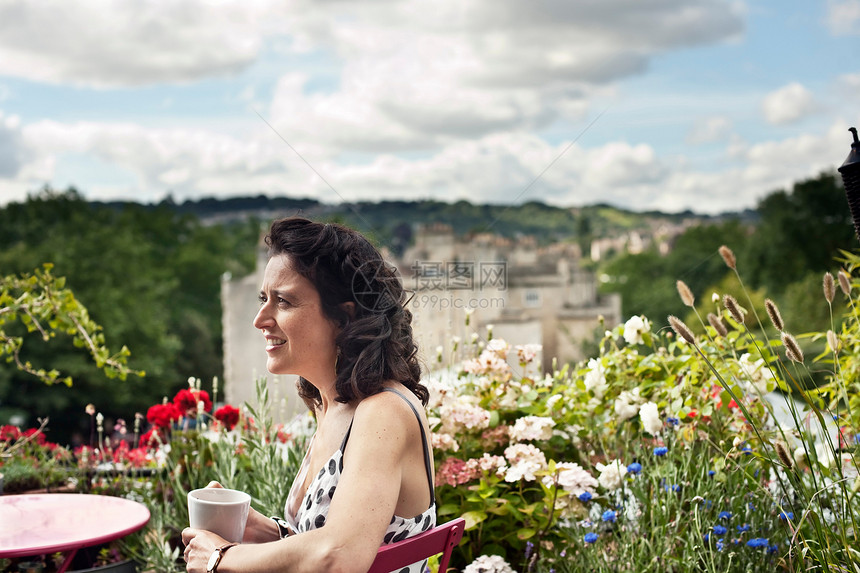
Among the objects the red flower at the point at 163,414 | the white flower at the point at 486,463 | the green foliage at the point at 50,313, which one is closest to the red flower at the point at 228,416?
the red flower at the point at 163,414

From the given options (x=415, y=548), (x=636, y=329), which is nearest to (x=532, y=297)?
(x=636, y=329)

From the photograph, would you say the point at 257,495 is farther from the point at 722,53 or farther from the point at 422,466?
the point at 722,53

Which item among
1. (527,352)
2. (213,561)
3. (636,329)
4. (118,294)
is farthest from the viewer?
(118,294)

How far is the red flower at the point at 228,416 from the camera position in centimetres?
356

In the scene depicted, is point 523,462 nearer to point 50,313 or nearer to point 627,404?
point 627,404

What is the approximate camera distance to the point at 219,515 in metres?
1.57

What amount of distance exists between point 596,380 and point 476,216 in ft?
51.5

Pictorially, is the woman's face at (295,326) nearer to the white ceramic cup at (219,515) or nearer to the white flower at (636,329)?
the white ceramic cup at (219,515)

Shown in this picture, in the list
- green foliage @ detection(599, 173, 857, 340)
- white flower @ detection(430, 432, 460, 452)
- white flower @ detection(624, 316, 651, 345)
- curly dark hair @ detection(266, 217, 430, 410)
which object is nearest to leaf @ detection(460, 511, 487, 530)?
white flower @ detection(430, 432, 460, 452)

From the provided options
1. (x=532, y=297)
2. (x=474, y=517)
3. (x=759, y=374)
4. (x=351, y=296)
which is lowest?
(x=532, y=297)

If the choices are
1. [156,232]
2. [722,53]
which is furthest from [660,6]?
[156,232]

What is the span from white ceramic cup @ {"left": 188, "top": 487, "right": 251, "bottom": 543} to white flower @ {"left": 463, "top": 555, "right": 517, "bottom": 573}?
1.36 metres

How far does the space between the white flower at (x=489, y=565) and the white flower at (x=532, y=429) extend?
469 millimetres

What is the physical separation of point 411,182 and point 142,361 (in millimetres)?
14866
